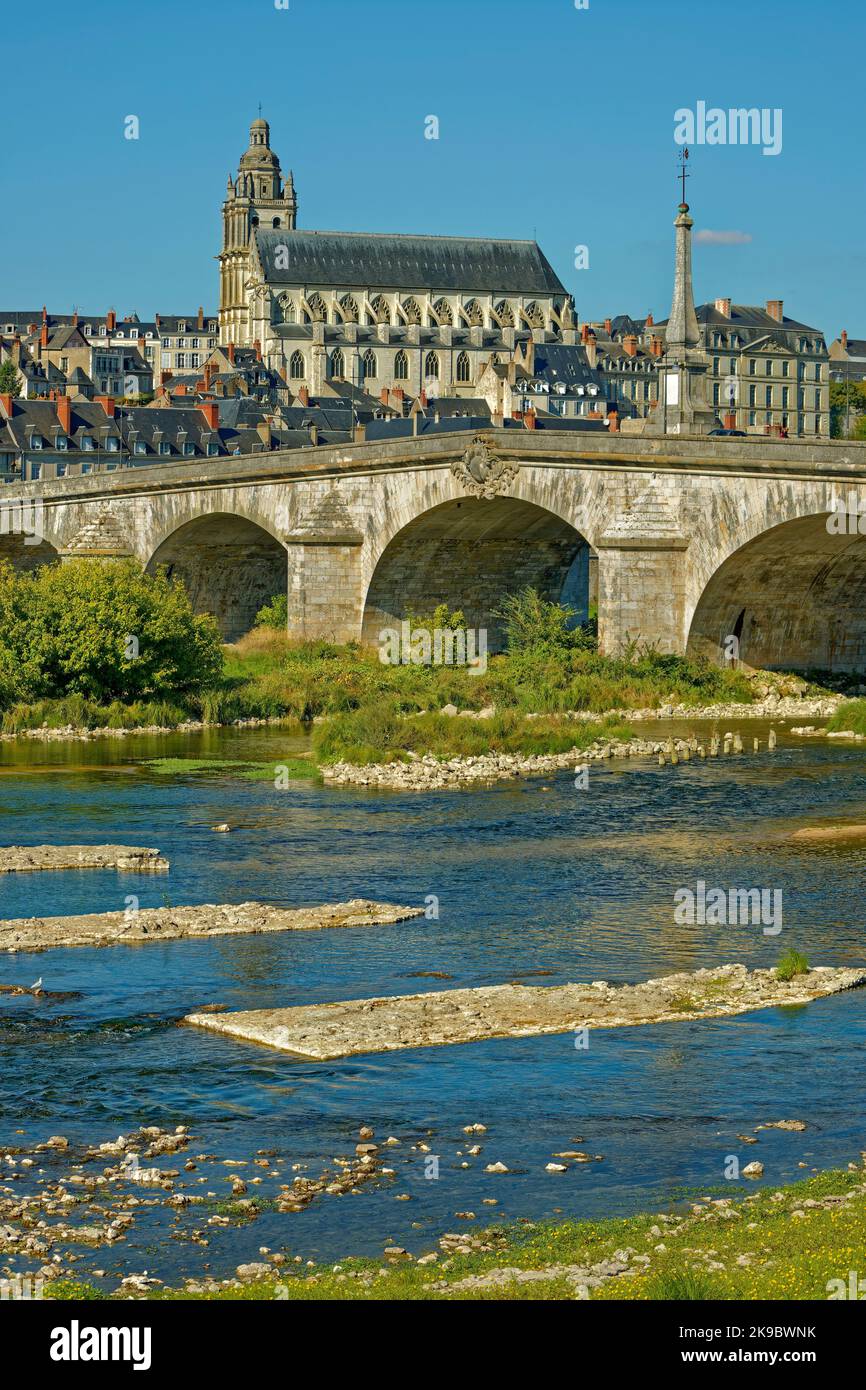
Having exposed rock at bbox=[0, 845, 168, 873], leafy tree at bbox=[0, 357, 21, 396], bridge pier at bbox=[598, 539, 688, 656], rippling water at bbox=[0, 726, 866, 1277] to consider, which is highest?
leafy tree at bbox=[0, 357, 21, 396]

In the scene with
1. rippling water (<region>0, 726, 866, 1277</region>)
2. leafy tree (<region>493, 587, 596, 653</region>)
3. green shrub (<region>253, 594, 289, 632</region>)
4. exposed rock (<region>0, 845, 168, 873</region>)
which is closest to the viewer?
rippling water (<region>0, 726, 866, 1277</region>)

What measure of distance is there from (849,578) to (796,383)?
97858 mm

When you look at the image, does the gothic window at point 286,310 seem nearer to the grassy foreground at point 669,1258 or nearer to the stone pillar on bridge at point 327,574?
the stone pillar on bridge at point 327,574

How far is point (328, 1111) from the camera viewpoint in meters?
15.0

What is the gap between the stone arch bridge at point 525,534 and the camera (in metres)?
42.9

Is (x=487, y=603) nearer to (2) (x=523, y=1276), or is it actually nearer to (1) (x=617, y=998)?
(1) (x=617, y=998)

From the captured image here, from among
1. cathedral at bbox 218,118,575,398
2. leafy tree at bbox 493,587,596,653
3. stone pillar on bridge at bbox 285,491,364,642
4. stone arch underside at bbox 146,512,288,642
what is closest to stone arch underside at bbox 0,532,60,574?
stone arch underside at bbox 146,512,288,642

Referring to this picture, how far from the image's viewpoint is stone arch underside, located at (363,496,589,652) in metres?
52.7

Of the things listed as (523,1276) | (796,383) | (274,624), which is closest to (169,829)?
(523,1276)

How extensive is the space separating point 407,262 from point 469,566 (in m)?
113

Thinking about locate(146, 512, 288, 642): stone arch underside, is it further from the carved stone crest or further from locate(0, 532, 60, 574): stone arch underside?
the carved stone crest

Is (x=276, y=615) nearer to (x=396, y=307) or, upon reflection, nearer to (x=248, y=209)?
(x=396, y=307)

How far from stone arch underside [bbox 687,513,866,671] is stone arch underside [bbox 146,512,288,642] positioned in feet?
72.2

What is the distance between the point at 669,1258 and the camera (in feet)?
36.8
